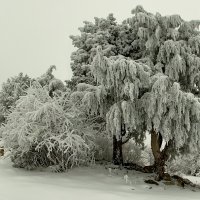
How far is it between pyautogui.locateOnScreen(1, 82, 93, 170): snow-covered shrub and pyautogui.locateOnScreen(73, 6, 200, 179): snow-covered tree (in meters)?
1.35

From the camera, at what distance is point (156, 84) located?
17750 mm

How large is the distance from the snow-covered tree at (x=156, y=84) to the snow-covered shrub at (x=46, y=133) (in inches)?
53.2

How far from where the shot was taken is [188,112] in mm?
17828

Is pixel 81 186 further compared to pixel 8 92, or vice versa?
pixel 8 92

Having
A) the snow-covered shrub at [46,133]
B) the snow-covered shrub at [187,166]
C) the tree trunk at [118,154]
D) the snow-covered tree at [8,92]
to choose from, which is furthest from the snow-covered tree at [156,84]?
the snow-covered shrub at [187,166]

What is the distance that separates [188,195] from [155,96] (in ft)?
14.6

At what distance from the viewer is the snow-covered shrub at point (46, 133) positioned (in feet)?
61.0

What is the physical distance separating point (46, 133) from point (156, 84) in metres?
5.42

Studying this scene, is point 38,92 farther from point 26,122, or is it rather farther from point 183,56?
point 183,56

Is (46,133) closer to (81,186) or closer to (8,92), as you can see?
(81,186)

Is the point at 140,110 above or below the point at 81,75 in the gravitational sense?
below

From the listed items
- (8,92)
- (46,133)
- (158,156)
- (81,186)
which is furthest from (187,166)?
(81,186)

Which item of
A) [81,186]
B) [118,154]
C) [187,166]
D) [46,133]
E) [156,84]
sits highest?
[156,84]

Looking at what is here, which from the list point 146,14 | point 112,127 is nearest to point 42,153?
point 112,127
